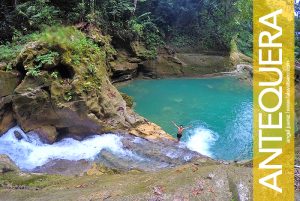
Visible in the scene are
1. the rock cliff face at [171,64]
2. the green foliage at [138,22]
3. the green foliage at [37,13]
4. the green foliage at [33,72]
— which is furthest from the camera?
the rock cliff face at [171,64]

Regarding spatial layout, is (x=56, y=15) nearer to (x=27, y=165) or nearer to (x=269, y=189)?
(x=27, y=165)

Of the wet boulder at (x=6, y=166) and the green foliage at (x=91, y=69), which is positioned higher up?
the green foliage at (x=91, y=69)

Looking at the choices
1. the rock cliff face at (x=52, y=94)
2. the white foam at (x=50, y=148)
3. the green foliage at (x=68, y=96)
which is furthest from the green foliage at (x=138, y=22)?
the white foam at (x=50, y=148)

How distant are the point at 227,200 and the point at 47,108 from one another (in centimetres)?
916

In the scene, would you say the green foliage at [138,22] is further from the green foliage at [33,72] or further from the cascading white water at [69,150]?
the cascading white water at [69,150]

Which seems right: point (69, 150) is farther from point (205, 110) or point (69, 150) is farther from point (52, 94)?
point (205, 110)

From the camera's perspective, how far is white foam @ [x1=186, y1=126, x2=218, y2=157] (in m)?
14.6

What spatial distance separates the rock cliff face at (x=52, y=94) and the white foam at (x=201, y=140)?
3.34m

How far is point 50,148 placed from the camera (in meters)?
13.3

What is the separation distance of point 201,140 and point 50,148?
6.47 m

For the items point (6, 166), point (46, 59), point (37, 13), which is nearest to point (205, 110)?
point (46, 59)

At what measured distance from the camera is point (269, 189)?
6.43 m

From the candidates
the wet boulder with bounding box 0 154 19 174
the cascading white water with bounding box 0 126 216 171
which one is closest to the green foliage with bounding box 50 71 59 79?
the cascading white water with bounding box 0 126 216 171

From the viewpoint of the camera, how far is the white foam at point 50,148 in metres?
12.7
